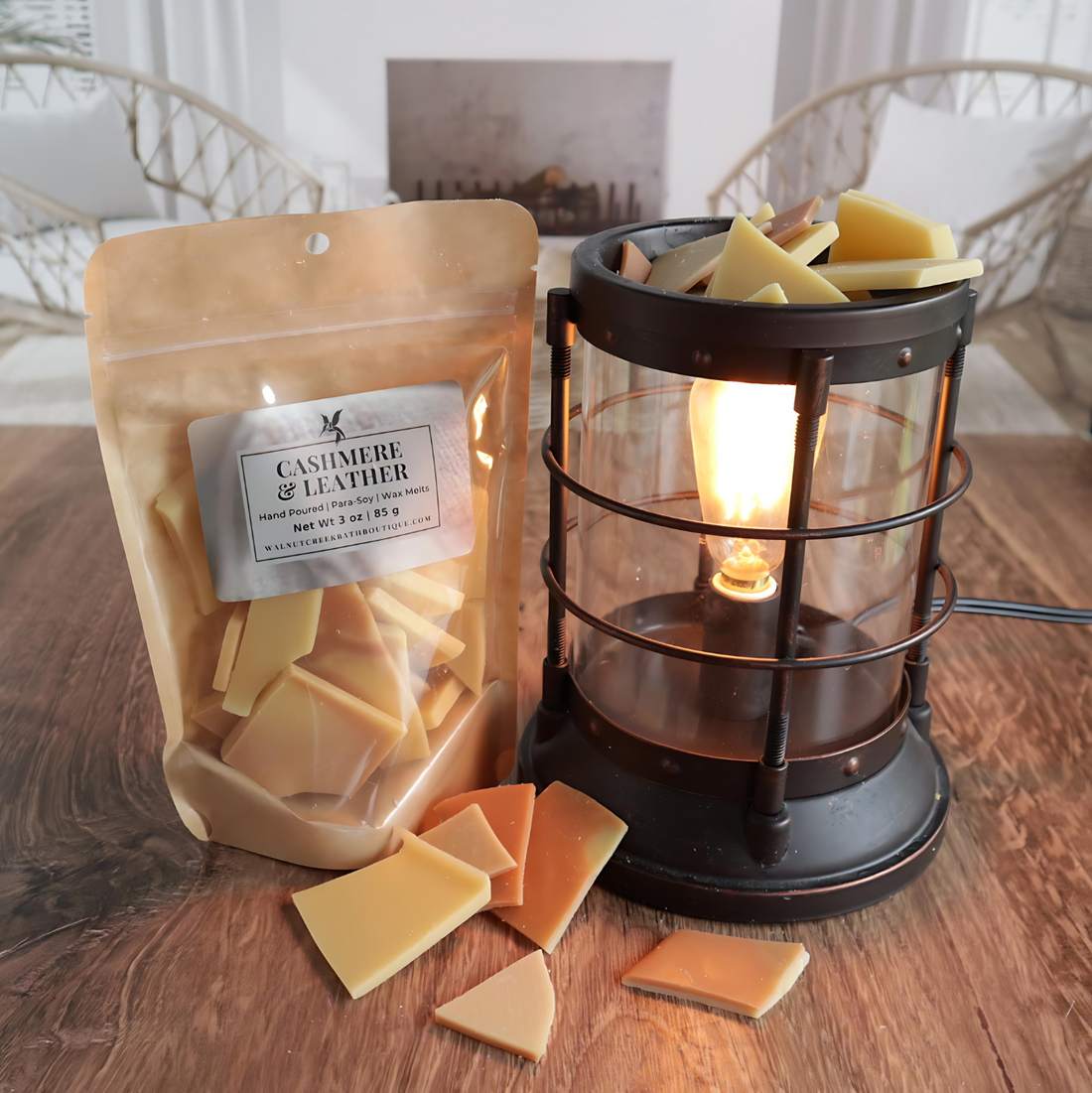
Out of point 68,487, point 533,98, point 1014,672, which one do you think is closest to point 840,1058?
point 1014,672

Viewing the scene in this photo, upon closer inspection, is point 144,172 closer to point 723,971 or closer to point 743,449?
point 743,449

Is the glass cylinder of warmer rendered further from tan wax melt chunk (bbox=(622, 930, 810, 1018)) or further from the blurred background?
the blurred background

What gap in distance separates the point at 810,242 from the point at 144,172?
1.47 meters

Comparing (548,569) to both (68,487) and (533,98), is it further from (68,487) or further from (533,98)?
(533,98)

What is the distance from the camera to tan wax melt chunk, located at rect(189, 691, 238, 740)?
55 centimetres

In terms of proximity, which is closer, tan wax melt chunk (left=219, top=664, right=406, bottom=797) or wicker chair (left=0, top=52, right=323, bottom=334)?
tan wax melt chunk (left=219, top=664, right=406, bottom=797)

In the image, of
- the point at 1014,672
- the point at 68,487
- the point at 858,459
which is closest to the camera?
the point at 858,459

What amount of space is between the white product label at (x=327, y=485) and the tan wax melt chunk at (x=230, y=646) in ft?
0.05

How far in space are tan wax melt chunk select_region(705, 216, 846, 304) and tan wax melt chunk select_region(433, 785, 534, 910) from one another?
27 centimetres

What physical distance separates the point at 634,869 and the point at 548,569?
0.52 ft

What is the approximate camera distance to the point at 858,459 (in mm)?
565

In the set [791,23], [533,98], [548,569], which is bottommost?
[548,569]

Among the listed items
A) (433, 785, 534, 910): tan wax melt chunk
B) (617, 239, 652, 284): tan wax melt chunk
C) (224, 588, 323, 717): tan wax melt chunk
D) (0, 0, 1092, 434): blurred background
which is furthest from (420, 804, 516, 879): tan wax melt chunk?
(0, 0, 1092, 434): blurred background

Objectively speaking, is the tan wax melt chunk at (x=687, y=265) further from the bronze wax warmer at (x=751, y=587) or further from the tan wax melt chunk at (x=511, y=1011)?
the tan wax melt chunk at (x=511, y=1011)
